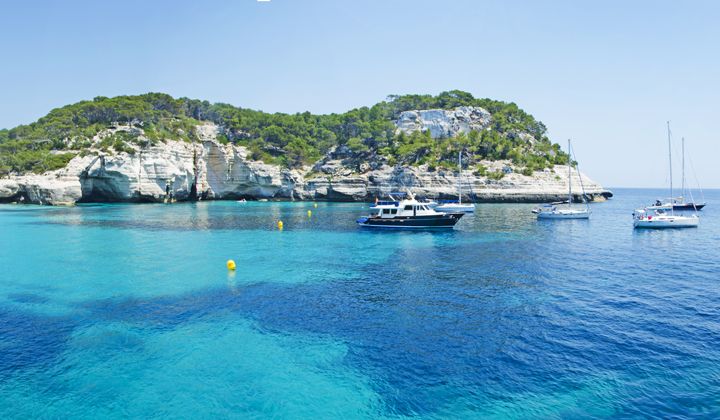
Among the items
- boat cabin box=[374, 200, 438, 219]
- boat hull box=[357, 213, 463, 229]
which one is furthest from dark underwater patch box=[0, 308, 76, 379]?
boat cabin box=[374, 200, 438, 219]

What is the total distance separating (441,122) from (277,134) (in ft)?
144

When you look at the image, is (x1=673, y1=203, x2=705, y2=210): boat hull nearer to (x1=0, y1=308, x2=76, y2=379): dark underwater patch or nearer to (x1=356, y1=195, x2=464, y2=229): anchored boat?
(x1=356, y1=195, x2=464, y2=229): anchored boat

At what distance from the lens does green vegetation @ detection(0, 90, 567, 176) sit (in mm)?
84375

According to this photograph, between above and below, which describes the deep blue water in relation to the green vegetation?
below

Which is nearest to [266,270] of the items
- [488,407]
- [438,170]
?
[488,407]

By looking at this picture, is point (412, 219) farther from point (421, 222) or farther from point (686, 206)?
point (686, 206)

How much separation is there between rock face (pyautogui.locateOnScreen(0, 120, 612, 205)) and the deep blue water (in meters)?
49.3

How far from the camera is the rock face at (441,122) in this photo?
11175 centimetres

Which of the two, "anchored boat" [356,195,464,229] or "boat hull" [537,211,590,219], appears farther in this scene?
"boat hull" [537,211,590,219]

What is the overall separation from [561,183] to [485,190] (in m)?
15.8

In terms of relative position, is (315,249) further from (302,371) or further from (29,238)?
(29,238)

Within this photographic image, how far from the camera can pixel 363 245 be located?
37250 millimetres

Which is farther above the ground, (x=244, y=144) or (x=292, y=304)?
(x=244, y=144)

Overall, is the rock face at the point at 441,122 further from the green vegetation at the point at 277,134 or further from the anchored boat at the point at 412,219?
the anchored boat at the point at 412,219
